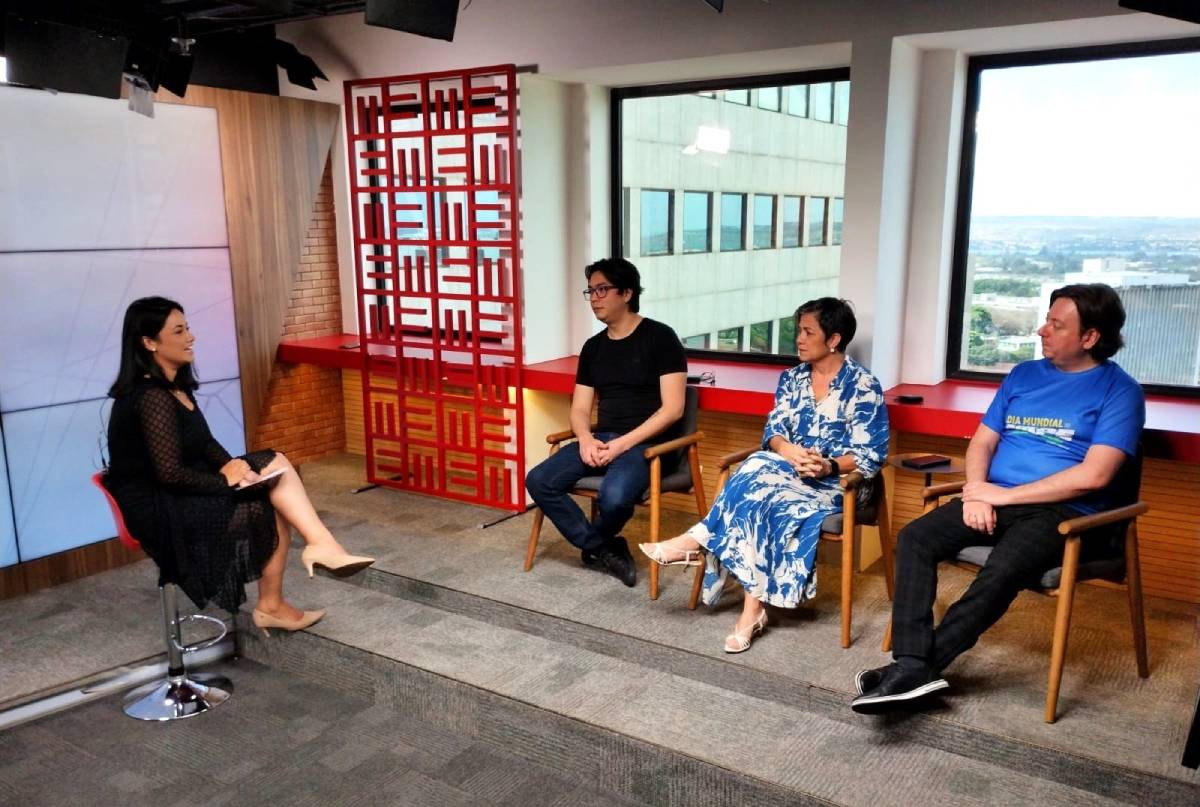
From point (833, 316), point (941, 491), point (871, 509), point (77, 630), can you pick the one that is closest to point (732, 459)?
point (871, 509)

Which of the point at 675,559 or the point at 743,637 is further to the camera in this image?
the point at 675,559

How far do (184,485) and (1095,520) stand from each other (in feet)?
9.12

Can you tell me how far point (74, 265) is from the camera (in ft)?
13.5

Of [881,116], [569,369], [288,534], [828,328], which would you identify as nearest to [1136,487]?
[828,328]

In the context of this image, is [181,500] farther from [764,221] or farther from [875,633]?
[764,221]

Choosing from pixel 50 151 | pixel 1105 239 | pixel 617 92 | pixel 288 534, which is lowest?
pixel 288 534

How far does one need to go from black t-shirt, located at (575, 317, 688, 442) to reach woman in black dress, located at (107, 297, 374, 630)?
1.25 meters

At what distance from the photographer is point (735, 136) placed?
471 centimetres

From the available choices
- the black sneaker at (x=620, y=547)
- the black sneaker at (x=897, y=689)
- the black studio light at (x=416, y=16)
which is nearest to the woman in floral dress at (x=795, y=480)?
the black sneaker at (x=620, y=547)

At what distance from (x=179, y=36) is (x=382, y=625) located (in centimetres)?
264

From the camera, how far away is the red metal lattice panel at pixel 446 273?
182 inches

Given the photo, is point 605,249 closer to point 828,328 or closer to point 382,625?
point 828,328

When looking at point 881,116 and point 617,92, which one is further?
point 617,92

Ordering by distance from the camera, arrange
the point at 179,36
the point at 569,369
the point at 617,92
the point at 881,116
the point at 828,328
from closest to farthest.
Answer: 1. the point at 828,328
2. the point at 881,116
3. the point at 179,36
4. the point at 569,369
5. the point at 617,92
